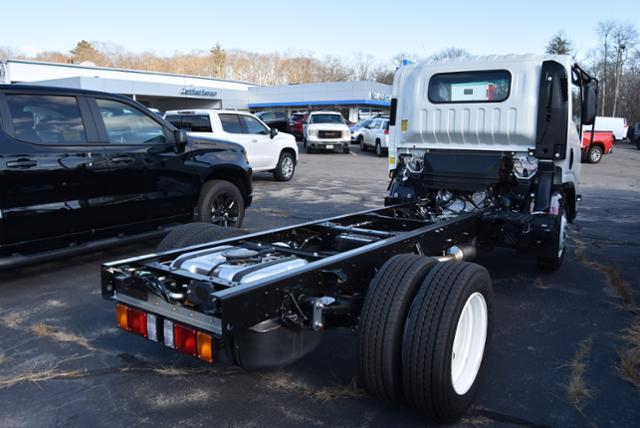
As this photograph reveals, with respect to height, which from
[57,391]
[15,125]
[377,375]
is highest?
[15,125]

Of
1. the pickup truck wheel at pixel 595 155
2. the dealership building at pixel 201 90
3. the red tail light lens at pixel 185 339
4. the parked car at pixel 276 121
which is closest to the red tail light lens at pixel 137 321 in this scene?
the red tail light lens at pixel 185 339

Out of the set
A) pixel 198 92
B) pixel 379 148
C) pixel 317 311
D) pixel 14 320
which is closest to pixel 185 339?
pixel 317 311

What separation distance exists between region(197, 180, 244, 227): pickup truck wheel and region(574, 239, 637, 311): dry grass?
4366 mm

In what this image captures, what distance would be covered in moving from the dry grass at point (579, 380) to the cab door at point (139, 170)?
4.39 meters

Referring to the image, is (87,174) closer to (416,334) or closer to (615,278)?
(416,334)

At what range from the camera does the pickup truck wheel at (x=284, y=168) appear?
47.5 ft

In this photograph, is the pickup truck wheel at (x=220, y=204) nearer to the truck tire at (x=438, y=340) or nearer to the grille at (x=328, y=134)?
the truck tire at (x=438, y=340)

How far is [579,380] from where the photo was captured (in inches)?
141

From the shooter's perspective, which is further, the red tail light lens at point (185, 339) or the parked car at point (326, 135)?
the parked car at point (326, 135)

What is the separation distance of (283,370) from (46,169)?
3019mm

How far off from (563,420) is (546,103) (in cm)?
360

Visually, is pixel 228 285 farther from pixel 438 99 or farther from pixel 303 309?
pixel 438 99

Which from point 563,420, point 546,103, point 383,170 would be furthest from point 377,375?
point 383,170

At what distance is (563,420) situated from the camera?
3.09 meters
